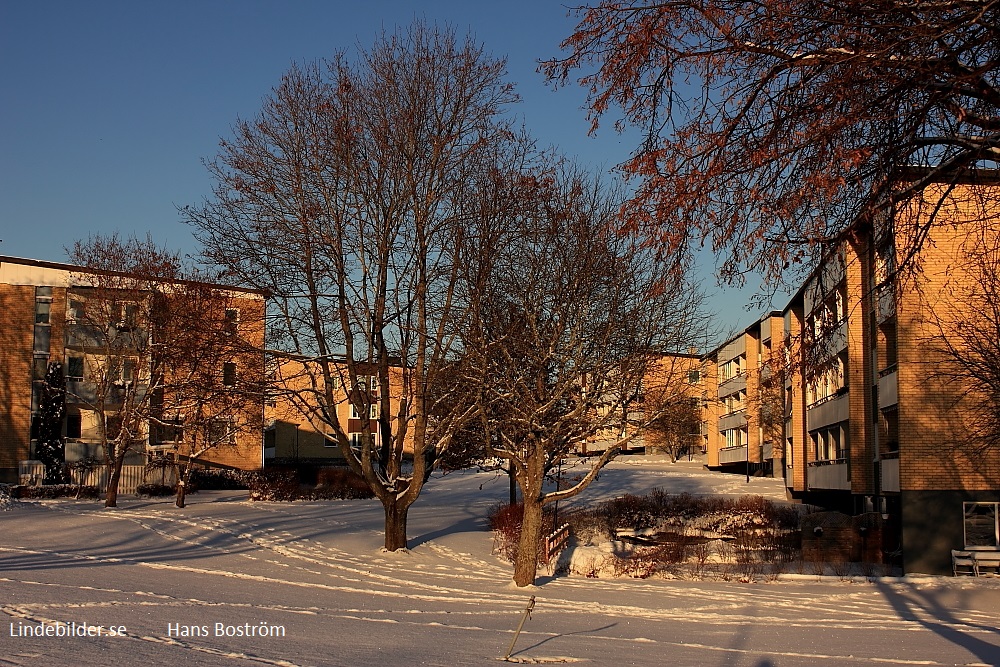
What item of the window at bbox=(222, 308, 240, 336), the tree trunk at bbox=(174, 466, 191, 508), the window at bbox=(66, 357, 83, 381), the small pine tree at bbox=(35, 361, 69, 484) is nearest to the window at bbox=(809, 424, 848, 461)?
Result: the window at bbox=(222, 308, 240, 336)

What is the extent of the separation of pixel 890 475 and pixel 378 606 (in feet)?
61.6

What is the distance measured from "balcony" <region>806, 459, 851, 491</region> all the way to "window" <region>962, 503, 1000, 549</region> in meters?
7.22

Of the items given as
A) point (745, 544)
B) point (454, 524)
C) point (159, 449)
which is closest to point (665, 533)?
point (745, 544)

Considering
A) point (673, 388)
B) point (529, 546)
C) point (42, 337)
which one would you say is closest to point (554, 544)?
point (529, 546)

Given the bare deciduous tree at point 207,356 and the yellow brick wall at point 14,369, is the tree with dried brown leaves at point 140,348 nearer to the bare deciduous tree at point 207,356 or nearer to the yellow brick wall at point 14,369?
the bare deciduous tree at point 207,356

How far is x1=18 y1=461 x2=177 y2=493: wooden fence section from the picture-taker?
133ft

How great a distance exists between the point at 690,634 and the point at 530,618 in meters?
2.48

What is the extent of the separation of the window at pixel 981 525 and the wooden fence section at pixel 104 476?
103ft

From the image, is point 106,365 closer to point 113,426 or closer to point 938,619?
point 113,426

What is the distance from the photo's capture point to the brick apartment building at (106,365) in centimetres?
2919

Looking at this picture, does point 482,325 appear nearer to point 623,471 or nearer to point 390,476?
point 390,476

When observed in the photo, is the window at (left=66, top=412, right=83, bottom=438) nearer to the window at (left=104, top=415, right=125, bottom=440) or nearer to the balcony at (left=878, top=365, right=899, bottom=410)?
the window at (left=104, top=415, right=125, bottom=440)

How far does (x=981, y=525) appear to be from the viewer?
26.6 metres

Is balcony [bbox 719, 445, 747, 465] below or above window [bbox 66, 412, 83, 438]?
below
